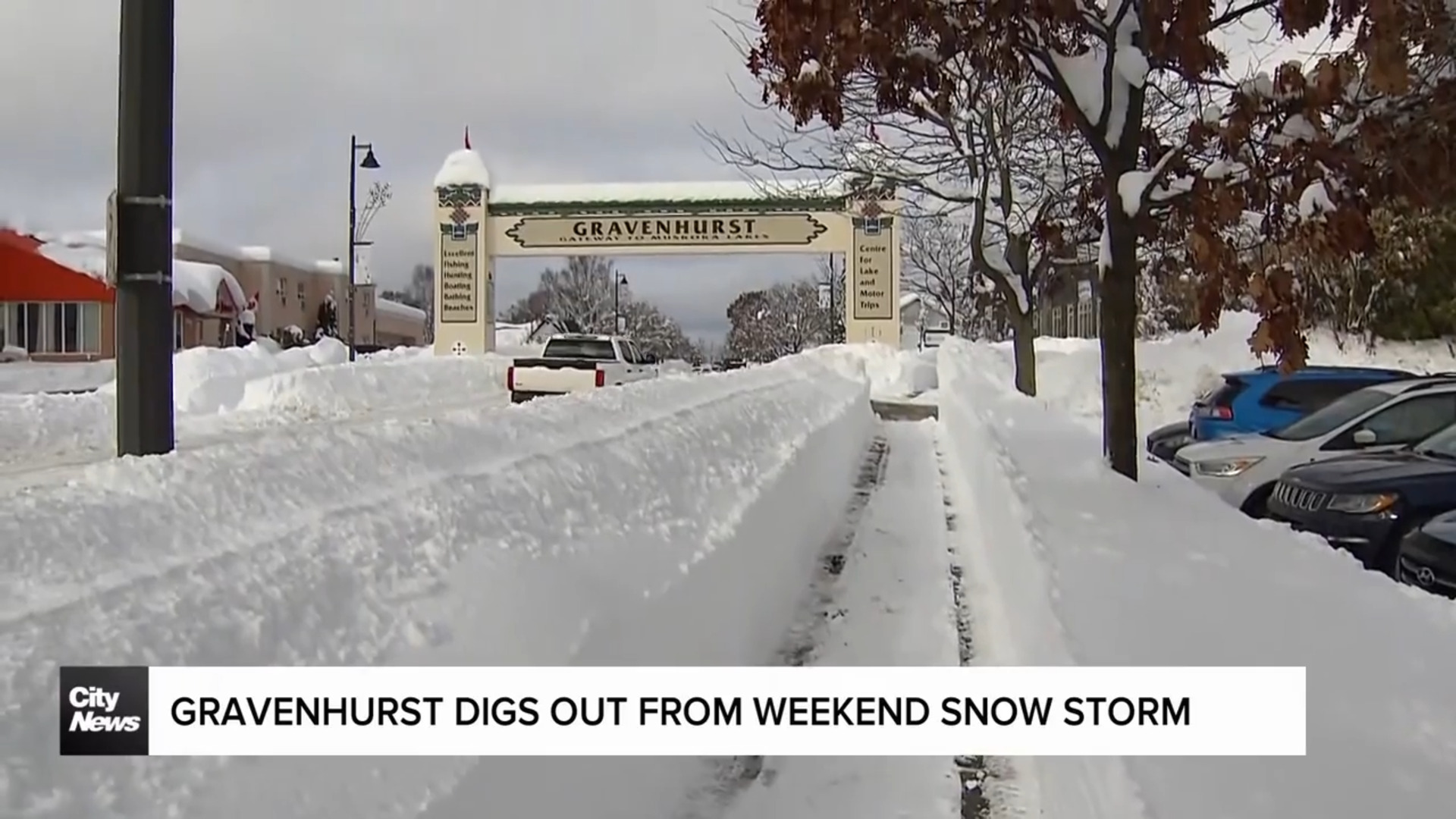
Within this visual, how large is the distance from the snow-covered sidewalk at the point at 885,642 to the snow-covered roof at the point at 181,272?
35646 mm

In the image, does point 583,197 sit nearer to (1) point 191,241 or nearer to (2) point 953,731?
(1) point 191,241

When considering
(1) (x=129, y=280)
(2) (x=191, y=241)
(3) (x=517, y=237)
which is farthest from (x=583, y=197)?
(1) (x=129, y=280)

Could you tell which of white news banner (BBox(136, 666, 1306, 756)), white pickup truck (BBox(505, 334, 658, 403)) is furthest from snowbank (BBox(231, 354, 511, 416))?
white news banner (BBox(136, 666, 1306, 756))

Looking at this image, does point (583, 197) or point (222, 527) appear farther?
point (583, 197)

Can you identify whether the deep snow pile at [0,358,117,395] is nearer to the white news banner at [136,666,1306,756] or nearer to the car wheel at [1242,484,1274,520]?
the car wheel at [1242,484,1274,520]

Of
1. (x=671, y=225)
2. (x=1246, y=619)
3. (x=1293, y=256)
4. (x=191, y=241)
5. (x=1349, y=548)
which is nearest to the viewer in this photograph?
(x=1246, y=619)

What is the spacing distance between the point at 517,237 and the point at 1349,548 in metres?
34.8

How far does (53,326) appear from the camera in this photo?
42125 millimetres

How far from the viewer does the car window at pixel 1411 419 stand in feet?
35.9

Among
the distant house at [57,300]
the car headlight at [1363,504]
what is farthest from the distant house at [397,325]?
the car headlight at [1363,504]

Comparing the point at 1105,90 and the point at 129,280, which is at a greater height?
the point at 1105,90

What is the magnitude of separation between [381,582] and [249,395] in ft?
68.5

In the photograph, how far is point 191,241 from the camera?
54875mm

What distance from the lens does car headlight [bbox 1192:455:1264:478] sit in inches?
434
